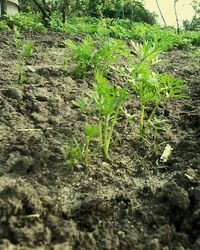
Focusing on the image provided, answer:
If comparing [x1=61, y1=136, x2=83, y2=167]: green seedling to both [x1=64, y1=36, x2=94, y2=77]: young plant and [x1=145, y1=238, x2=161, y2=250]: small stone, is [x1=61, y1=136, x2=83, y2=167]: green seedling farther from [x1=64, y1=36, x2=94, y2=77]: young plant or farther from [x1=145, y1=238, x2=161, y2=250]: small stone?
[x1=64, y1=36, x2=94, y2=77]: young plant

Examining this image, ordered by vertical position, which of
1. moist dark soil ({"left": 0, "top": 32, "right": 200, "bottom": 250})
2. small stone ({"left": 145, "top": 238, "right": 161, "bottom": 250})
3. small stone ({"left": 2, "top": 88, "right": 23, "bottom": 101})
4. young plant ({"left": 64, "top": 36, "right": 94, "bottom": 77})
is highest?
young plant ({"left": 64, "top": 36, "right": 94, "bottom": 77})

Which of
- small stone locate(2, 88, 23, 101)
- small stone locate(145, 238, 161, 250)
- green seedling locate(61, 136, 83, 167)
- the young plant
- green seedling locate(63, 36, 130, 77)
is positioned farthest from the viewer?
the young plant

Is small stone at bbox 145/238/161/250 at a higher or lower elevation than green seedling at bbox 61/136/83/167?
lower

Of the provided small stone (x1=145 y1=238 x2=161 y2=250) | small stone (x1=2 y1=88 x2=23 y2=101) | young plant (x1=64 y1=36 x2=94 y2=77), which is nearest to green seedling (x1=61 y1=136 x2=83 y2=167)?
small stone (x1=145 y1=238 x2=161 y2=250)

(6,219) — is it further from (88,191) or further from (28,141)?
(28,141)

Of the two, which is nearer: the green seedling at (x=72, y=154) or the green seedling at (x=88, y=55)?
the green seedling at (x=72, y=154)

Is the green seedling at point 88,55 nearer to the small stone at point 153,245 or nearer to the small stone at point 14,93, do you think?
the small stone at point 14,93

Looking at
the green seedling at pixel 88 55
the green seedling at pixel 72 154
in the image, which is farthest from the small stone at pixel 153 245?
the green seedling at pixel 88 55

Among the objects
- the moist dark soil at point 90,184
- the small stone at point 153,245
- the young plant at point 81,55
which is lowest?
the small stone at point 153,245

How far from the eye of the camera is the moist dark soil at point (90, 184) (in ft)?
5.83

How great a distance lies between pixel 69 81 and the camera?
3.80 metres

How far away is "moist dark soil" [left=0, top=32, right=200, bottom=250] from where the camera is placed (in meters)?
1.78

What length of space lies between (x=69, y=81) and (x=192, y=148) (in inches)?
62.6

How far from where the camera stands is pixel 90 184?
217 centimetres
